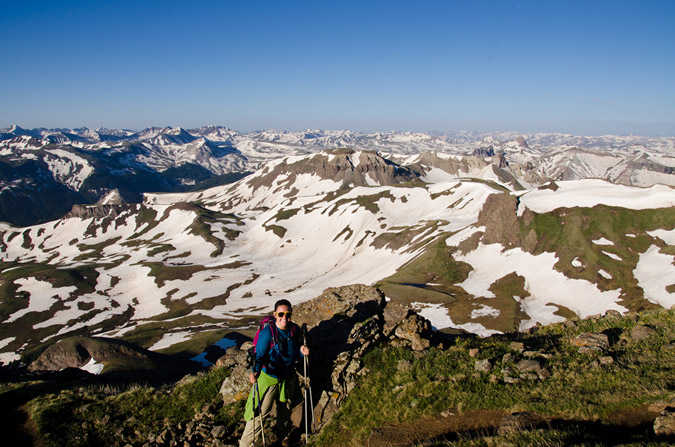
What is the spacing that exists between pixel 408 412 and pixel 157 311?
434 feet

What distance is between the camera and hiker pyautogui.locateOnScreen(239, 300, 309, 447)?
40.0ft

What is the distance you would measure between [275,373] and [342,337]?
6.00m

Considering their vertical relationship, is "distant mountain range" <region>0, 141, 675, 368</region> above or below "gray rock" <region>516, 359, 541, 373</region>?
below

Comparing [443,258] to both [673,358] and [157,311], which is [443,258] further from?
[157,311]

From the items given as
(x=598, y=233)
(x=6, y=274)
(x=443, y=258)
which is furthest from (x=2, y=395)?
(x=6, y=274)

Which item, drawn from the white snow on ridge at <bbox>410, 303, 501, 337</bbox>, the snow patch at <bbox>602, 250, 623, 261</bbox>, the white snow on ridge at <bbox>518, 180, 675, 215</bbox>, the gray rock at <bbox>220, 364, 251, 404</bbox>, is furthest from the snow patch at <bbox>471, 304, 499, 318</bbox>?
the gray rock at <bbox>220, 364, 251, 404</bbox>

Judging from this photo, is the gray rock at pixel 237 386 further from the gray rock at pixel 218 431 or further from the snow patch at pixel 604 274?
the snow patch at pixel 604 274

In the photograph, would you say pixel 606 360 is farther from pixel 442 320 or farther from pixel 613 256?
pixel 613 256

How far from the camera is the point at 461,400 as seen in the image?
1258cm

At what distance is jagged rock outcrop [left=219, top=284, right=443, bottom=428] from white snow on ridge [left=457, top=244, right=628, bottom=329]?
178 ft

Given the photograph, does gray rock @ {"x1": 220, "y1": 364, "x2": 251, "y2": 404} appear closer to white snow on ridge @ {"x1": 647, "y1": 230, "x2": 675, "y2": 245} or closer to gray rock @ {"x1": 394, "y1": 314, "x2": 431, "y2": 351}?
gray rock @ {"x1": 394, "y1": 314, "x2": 431, "y2": 351}

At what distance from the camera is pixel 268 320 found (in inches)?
520

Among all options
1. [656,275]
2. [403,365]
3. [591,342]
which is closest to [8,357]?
[403,365]

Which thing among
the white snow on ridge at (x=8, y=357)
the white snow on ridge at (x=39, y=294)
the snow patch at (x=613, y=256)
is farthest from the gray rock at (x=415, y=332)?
the white snow on ridge at (x=39, y=294)
